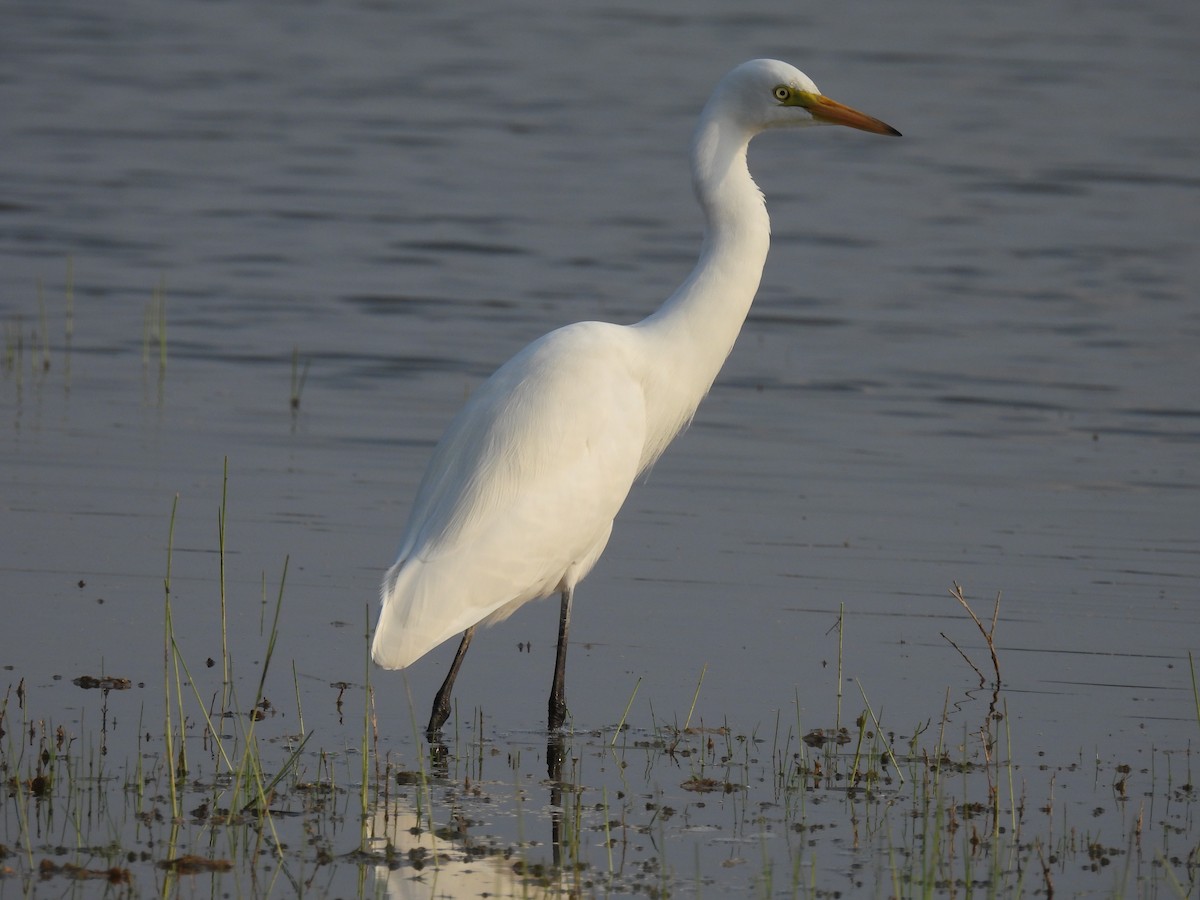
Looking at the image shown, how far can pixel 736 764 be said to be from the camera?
16.4 feet

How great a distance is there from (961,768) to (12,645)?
115 inches

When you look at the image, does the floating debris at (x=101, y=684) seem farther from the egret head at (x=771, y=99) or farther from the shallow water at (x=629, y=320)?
the egret head at (x=771, y=99)

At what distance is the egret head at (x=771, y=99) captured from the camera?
19.5 feet

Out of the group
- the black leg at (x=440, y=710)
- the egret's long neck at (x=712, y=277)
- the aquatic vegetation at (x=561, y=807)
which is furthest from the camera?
the egret's long neck at (x=712, y=277)

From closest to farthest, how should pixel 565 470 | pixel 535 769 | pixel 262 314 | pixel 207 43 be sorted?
1. pixel 535 769
2. pixel 565 470
3. pixel 262 314
4. pixel 207 43

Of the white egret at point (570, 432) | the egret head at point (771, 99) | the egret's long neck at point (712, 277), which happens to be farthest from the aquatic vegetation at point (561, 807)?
the egret head at point (771, 99)

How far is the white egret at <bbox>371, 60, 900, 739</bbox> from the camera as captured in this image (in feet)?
17.0

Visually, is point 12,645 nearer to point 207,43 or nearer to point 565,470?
point 565,470

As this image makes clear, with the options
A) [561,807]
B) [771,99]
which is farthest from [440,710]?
[771,99]

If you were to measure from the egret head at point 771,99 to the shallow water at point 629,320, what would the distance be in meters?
1.76

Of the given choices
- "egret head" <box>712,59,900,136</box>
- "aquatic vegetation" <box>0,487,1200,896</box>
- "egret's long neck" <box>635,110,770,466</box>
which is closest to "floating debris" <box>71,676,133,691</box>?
"aquatic vegetation" <box>0,487,1200,896</box>

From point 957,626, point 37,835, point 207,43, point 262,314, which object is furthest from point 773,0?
point 37,835

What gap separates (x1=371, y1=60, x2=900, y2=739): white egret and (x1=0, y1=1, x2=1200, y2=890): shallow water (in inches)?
11.1

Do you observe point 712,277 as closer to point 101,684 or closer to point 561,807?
point 561,807
